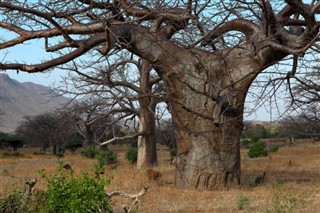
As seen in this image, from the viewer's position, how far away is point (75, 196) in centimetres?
499

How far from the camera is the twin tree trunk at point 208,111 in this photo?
983cm

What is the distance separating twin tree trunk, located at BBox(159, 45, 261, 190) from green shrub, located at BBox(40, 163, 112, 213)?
4842mm

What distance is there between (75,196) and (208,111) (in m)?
5.30

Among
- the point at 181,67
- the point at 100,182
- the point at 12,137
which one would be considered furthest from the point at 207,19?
the point at 12,137

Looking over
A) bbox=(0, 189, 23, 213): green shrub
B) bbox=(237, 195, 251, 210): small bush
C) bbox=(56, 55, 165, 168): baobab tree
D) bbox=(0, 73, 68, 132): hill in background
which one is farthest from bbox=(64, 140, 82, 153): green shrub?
bbox=(0, 73, 68, 132): hill in background

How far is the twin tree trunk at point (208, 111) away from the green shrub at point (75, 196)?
4842 mm

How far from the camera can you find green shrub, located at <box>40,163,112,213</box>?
4.91 metres

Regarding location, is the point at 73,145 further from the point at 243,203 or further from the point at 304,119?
the point at 243,203

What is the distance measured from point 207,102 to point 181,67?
81 centimetres

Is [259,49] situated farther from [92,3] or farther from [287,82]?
[92,3]

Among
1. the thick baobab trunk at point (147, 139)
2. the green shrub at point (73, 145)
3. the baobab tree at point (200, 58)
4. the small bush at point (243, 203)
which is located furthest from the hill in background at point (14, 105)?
the small bush at point (243, 203)

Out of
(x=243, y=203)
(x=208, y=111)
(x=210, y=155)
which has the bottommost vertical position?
(x=243, y=203)

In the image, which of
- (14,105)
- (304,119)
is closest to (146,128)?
(304,119)

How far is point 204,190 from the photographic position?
9.66 m
